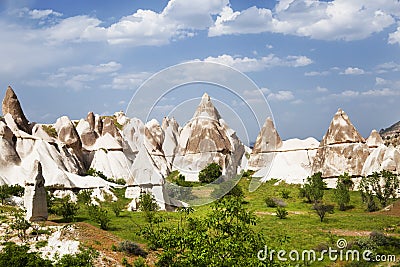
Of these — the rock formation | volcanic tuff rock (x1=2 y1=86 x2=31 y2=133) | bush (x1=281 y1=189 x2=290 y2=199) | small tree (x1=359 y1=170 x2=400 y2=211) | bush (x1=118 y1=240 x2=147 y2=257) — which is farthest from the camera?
volcanic tuff rock (x1=2 y1=86 x2=31 y2=133)

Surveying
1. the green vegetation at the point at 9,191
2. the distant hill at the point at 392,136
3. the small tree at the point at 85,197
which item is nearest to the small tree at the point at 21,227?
the green vegetation at the point at 9,191

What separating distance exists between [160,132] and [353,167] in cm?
2371

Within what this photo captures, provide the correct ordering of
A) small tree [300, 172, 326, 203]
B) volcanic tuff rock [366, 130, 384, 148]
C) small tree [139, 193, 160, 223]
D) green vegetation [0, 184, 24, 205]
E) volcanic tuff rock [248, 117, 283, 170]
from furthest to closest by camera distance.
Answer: volcanic tuff rock [248, 117, 283, 170] < volcanic tuff rock [366, 130, 384, 148] < small tree [300, 172, 326, 203] < small tree [139, 193, 160, 223] < green vegetation [0, 184, 24, 205]

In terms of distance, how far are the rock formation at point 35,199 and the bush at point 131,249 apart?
4.79 m

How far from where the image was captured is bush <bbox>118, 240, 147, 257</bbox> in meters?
19.5

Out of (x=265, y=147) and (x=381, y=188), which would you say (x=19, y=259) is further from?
(x=265, y=147)

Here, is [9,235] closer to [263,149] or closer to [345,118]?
[345,118]

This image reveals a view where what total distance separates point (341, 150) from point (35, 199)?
1138 inches

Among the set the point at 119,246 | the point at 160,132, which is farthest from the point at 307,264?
the point at 160,132

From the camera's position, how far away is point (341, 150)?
4212 centimetres

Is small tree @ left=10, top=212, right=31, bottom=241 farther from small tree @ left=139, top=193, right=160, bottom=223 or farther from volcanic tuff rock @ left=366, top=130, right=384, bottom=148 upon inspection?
volcanic tuff rock @ left=366, top=130, right=384, bottom=148

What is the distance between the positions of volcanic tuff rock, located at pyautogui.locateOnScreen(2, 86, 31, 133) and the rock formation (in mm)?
20935

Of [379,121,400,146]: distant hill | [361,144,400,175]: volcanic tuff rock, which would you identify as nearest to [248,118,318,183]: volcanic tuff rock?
[361,144,400,175]: volcanic tuff rock

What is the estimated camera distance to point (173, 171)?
49500 millimetres
